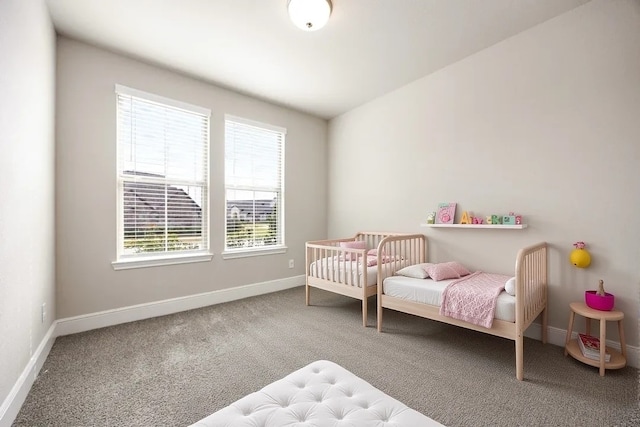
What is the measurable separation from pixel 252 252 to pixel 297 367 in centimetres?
190

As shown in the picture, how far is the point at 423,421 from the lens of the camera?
0.96m

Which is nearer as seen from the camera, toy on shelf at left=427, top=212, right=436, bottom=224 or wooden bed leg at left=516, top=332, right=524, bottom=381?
wooden bed leg at left=516, top=332, right=524, bottom=381

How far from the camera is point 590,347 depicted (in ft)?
6.28

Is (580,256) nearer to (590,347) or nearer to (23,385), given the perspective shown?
(590,347)

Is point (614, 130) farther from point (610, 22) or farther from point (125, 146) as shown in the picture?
point (125, 146)

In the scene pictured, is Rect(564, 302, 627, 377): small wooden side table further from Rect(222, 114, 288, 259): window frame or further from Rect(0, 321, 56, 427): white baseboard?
Rect(0, 321, 56, 427): white baseboard

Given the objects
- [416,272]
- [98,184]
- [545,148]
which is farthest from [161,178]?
[545,148]

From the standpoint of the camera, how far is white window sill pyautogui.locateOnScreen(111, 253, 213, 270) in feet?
8.79

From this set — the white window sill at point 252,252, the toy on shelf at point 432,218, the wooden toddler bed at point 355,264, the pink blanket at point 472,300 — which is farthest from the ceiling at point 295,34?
the pink blanket at point 472,300

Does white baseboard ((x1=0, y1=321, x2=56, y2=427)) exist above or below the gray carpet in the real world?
above

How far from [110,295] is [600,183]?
166 inches

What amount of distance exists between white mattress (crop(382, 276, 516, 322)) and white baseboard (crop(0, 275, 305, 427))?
5.74ft

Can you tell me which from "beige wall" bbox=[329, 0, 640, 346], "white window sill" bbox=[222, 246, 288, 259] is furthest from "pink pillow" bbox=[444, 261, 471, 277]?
"white window sill" bbox=[222, 246, 288, 259]

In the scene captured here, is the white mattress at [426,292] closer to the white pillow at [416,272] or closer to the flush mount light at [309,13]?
the white pillow at [416,272]
